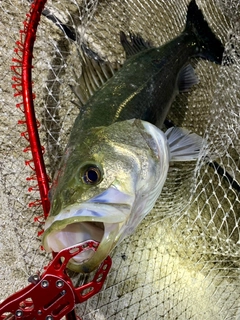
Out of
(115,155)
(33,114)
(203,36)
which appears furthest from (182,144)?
(203,36)

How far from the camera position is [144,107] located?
1622 mm

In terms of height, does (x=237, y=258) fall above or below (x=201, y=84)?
below

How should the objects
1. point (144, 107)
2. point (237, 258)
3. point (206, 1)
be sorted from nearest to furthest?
point (144, 107) < point (237, 258) < point (206, 1)

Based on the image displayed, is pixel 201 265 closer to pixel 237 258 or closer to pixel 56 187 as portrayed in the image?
pixel 237 258

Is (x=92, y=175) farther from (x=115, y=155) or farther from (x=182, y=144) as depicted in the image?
(x=182, y=144)

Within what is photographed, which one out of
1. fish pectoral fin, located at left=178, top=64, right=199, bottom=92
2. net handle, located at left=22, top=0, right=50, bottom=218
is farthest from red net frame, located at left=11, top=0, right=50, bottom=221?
fish pectoral fin, located at left=178, top=64, right=199, bottom=92

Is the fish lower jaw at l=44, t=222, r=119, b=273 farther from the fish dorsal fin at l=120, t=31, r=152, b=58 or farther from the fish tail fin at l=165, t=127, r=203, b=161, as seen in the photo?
the fish dorsal fin at l=120, t=31, r=152, b=58

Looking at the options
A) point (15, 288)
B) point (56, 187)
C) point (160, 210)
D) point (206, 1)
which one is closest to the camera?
point (56, 187)

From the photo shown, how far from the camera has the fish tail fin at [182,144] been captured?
162 centimetres

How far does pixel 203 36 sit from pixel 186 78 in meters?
0.27

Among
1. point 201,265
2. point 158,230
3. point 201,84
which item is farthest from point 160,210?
point 201,84

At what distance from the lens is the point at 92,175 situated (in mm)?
1255

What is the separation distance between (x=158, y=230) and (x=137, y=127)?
0.76m

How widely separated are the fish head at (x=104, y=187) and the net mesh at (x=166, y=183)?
1.68 ft
